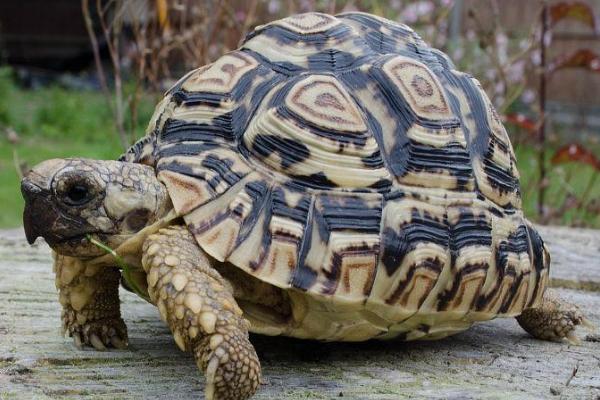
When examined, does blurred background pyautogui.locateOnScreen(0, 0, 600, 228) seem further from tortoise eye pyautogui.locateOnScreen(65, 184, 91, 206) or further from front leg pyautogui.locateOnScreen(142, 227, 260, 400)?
front leg pyautogui.locateOnScreen(142, 227, 260, 400)

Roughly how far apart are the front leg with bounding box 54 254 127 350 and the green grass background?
3.95m

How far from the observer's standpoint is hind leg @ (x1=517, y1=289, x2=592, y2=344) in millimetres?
2434

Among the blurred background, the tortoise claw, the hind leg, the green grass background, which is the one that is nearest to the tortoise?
the tortoise claw

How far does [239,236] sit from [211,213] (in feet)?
0.28

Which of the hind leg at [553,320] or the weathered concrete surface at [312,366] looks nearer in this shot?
the weathered concrete surface at [312,366]

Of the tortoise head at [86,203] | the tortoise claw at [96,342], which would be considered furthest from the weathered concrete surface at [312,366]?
the tortoise head at [86,203]

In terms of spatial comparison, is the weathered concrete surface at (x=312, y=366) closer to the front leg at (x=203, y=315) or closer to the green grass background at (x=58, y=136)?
the front leg at (x=203, y=315)

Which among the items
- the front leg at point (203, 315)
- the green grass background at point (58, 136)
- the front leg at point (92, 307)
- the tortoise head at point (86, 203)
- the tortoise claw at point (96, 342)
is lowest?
the green grass background at point (58, 136)

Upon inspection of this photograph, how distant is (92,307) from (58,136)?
7357 millimetres

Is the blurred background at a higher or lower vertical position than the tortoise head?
lower

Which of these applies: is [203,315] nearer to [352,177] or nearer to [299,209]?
[299,209]

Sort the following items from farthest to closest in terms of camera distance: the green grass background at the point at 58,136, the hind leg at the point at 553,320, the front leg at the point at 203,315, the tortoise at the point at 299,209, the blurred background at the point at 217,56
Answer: the green grass background at the point at 58,136 < the blurred background at the point at 217,56 < the hind leg at the point at 553,320 < the tortoise at the point at 299,209 < the front leg at the point at 203,315

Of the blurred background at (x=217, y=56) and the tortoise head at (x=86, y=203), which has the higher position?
the tortoise head at (x=86, y=203)

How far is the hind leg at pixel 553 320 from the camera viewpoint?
2.43 metres
